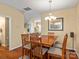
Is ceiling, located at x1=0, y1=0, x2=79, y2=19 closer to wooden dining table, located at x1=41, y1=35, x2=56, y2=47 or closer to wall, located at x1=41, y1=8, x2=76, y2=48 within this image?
wall, located at x1=41, y1=8, x2=76, y2=48

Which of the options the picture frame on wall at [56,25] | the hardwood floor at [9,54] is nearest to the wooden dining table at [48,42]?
the hardwood floor at [9,54]

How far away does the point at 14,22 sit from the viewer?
6.42m

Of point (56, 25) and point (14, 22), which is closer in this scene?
point (14, 22)

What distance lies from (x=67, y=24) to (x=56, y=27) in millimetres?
778

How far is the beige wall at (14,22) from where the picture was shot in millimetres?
5578

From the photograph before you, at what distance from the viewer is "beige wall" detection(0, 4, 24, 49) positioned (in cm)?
558

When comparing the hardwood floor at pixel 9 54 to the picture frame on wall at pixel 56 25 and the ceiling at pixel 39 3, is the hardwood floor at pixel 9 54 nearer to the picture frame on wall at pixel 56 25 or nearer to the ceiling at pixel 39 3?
the ceiling at pixel 39 3

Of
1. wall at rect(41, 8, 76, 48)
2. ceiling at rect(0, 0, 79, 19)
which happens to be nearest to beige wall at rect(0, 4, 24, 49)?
ceiling at rect(0, 0, 79, 19)

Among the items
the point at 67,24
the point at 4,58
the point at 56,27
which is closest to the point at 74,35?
the point at 67,24

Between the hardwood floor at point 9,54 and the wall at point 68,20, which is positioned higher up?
the wall at point 68,20

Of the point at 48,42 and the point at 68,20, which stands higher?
the point at 68,20

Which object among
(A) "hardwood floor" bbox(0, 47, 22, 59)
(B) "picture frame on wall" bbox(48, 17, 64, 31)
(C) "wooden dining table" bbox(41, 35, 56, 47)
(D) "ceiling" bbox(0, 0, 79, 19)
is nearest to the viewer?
(C) "wooden dining table" bbox(41, 35, 56, 47)

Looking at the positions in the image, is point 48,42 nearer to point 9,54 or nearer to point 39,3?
point 9,54

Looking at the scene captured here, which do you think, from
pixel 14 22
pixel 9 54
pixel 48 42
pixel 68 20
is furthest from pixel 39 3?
pixel 9 54
